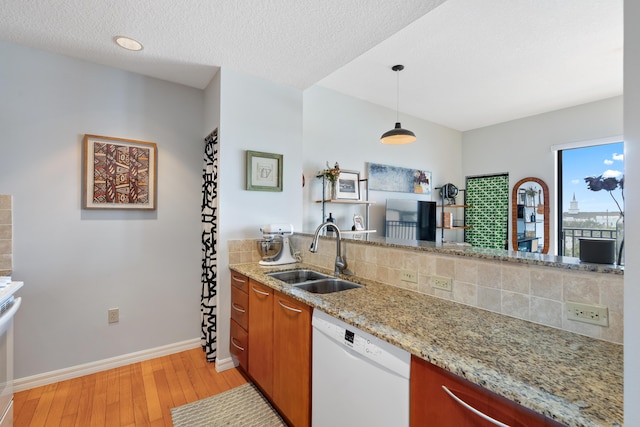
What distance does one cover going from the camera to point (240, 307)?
7.30 ft

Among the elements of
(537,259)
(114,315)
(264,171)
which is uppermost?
(264,171)

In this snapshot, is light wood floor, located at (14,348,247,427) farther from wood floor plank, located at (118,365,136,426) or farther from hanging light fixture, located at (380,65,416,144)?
hanging light fixture, located at (380,65,416,144)

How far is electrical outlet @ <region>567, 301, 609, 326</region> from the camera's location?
98 centimetres

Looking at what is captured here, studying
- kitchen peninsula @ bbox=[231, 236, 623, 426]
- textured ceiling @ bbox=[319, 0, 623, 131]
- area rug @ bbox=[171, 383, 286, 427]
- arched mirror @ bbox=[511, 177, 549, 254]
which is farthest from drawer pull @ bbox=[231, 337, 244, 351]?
arched mirror @ bbox=[511, 177, 549, 254]

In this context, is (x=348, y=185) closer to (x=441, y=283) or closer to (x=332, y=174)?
(x=332, y=174)

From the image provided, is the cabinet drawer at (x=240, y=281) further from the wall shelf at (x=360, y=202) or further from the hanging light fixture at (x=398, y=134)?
the hanging light fixture at (x=398, y=134)

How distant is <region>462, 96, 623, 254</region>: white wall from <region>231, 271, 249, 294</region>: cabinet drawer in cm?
448

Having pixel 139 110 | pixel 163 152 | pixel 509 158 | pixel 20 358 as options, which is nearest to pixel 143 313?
pixel 20 358

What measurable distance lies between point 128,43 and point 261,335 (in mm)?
2244

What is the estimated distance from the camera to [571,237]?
4.11m

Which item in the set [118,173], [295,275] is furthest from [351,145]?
[118,173]

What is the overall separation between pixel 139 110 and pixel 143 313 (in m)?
1.78

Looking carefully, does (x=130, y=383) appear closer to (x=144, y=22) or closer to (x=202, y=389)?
(x=202, y=389)

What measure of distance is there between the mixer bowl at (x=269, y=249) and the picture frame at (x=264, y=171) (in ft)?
1.63
